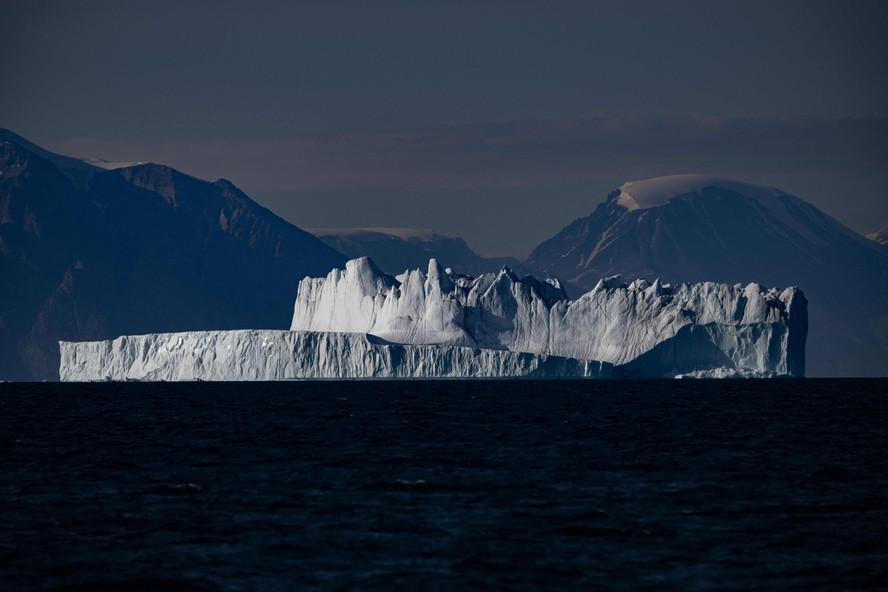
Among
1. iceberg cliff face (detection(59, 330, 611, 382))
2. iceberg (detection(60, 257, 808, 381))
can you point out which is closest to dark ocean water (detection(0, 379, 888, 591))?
iceberg cliff face (detection(59, 330, 611, 382))

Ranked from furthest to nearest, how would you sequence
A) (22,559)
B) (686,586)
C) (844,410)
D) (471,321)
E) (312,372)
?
(471,321)
(312,372)
(844,410)
(22,559)
(686,586)

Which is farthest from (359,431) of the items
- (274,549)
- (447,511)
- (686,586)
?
(686,586)

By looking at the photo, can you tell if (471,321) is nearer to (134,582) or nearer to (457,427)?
(457,427)

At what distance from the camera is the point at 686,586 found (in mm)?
18578

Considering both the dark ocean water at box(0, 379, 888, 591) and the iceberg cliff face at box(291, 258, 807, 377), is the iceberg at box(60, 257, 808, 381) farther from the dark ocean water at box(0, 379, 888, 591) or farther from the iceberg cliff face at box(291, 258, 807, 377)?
the dark ocean water at box(0, 379, 888, 591)

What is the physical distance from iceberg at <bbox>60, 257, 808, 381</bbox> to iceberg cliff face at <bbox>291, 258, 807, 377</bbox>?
Answer: 0.30 ft

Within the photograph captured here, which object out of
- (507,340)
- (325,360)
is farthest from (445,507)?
(507,340)

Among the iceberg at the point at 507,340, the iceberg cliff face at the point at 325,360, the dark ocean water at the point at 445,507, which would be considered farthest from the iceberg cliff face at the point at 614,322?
the dark ocean water at the point at 445,507

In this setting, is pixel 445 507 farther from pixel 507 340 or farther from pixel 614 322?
pixel 507 340

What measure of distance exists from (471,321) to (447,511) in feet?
268

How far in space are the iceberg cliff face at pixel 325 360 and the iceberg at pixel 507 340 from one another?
10cm

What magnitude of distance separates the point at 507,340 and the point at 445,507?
82.0 metres

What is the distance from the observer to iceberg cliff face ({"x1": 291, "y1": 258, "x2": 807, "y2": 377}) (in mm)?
101188

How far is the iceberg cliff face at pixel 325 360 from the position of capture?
9788 cm
